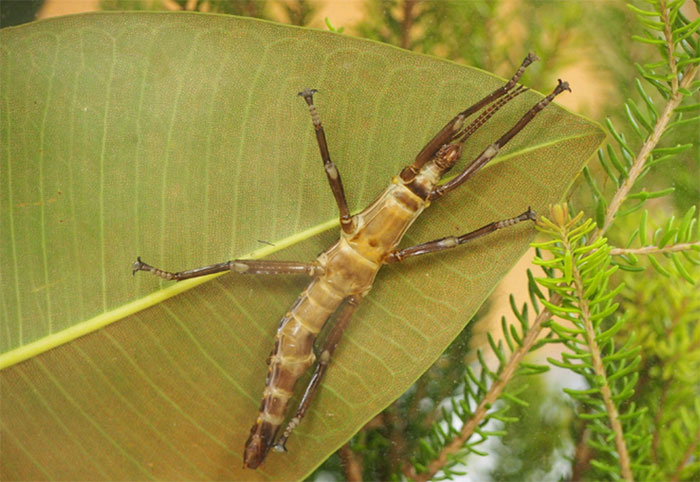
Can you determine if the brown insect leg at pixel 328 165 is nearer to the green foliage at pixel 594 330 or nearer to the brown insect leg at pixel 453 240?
the brown insect leg at pixel 453 240

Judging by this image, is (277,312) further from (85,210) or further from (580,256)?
(580,256)

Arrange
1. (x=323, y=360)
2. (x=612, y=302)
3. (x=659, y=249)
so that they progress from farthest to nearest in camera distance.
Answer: (x=612, y=302), (x=323, y=360), (x=659, y=249)

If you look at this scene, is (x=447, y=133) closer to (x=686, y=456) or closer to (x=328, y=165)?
(x=328, y=165)

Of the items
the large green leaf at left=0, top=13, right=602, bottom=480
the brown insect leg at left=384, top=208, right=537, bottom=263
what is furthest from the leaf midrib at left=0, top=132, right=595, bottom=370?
the brown insect leg at left=384, top=208, right=537, bottom=263

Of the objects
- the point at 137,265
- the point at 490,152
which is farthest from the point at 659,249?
the point at 137,265

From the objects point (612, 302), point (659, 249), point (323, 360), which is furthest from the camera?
point (612, 302)

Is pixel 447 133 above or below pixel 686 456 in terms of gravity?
above

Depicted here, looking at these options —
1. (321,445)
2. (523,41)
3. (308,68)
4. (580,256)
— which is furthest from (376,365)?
(523,41)
